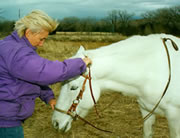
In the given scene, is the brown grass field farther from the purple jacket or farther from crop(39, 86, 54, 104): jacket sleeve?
the purple jacket

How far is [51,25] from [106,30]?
18.6 meters

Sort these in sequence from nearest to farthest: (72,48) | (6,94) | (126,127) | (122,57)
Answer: (6,94), (122,57), (126,127), (72,48)

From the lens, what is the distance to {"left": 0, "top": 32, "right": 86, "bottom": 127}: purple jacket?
71.1 inches

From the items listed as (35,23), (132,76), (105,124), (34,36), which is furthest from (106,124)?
(35,23)

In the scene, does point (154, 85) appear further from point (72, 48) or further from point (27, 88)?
point (72, 48)

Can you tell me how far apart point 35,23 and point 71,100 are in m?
1.00

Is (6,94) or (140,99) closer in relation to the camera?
(6,94)

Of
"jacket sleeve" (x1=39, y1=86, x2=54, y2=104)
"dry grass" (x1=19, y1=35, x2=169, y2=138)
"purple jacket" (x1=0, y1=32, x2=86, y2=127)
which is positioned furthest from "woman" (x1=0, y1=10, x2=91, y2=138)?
"dry grass" (x1=19, y1=35, x2=169, y2=138)

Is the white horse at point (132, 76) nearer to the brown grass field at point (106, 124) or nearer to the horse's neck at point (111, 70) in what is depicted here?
the horse's neck at point (111, 70)

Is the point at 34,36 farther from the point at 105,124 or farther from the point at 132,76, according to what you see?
the point at 105,124

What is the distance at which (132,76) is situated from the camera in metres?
2.59

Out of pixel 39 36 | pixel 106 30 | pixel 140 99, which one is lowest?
pixel 106 30

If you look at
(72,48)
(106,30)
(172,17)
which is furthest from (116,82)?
(106,30)

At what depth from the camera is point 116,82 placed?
2.64 metres
